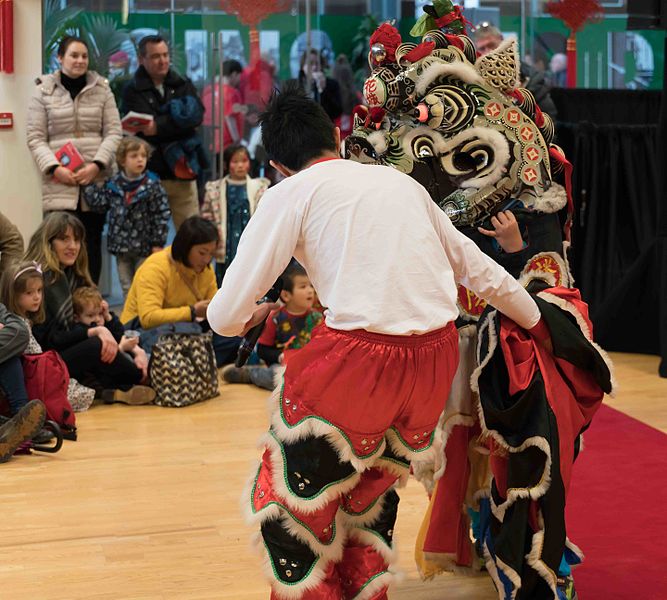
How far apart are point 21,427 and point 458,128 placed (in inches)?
93.4

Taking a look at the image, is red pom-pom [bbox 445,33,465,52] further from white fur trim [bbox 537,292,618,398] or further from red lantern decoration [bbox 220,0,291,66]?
red lantern decoration [bbox 220,0,291,66]

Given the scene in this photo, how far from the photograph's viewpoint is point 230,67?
777 cm

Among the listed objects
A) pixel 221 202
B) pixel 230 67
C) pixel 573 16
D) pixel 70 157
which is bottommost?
pixel 221 202

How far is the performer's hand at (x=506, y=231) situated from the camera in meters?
3.10

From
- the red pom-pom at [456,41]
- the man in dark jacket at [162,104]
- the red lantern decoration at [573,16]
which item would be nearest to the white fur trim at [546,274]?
the red pom-pom at [456,41]

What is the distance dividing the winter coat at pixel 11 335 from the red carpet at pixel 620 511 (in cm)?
229

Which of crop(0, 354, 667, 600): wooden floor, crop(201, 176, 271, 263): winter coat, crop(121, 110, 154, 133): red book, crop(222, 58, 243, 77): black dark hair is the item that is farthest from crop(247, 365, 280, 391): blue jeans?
crop(222, 58, 243, 77): black dark hair

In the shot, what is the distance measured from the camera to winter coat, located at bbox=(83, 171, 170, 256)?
6469 millimetres

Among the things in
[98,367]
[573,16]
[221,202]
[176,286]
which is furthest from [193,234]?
[573,16]

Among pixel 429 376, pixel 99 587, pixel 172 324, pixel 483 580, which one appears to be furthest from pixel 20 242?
pixel 429 376

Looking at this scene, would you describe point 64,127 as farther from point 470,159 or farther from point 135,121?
point 470,159

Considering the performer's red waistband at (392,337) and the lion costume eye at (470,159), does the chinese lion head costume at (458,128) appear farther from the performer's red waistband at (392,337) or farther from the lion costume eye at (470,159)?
the performer's red waistband at (392,337)

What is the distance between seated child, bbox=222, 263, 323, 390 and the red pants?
3.10 meters

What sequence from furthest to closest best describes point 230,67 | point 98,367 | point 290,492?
point 230,67
point 98,367
point 290,492
